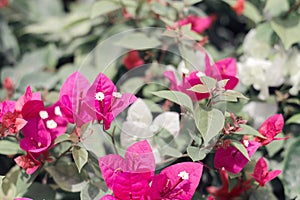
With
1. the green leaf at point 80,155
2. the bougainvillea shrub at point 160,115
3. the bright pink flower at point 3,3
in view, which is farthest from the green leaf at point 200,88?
the bright pink flower at point 3,3

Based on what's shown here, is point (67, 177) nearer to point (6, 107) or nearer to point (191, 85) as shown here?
point (6, 107)

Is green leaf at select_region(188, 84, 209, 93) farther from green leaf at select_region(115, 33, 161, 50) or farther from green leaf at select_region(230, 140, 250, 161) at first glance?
green leaf at select_region(115, 33, 161, 50)

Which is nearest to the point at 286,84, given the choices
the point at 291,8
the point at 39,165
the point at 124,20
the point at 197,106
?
the point at 291,8

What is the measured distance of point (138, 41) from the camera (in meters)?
1.09

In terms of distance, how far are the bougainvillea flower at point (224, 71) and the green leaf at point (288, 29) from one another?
14cm

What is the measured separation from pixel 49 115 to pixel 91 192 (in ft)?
0.56

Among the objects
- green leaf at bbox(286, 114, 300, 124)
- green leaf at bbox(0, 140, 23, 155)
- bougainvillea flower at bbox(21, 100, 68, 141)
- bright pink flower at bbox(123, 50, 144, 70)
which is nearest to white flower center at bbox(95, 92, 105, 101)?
bougainvillea flower at bbox(21, 100, 68, 141)

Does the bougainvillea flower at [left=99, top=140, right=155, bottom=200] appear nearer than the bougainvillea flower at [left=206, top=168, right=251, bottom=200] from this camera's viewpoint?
Yes

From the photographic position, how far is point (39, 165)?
2.89 feet

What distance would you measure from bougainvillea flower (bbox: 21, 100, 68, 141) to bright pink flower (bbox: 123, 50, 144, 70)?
274 millimetres

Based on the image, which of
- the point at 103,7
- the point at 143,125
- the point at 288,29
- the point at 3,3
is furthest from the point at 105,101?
the point at 3,3

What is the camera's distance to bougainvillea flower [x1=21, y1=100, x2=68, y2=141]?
87 cm

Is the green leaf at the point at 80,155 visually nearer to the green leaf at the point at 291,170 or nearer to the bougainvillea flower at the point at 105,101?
the bougainvillea flower at the point at 105,101

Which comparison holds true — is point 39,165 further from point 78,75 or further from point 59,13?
point 59,13
